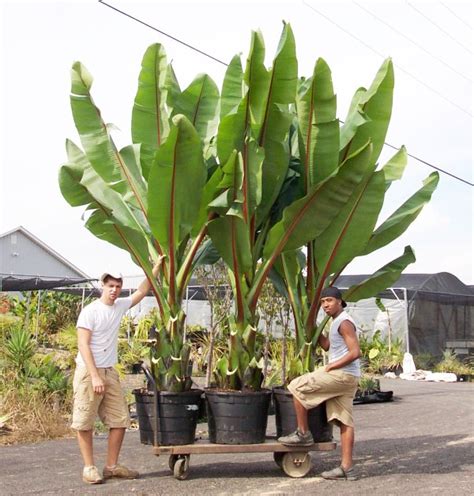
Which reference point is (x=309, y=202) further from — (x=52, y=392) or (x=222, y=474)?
(x=52, y=392)

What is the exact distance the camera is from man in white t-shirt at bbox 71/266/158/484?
20.5 ft

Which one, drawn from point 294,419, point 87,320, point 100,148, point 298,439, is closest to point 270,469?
point 294,419

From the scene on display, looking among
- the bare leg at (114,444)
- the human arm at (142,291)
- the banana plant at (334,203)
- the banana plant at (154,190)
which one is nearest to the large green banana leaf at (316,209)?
the banana plant at (334,203)

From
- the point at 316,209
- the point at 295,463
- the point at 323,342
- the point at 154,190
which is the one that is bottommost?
the point at 295,463

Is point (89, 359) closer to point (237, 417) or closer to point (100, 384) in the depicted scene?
point (100, 384)

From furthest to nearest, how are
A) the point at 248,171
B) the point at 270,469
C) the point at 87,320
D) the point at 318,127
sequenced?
the point at 270,469, the point at 318,127, the point at 248,171, the point at 87,320

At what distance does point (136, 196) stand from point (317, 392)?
2.50 meters

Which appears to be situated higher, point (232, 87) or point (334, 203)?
point (232, 87)

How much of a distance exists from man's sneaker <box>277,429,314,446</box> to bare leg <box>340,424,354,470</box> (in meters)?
0.31

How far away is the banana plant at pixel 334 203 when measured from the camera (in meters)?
6.73

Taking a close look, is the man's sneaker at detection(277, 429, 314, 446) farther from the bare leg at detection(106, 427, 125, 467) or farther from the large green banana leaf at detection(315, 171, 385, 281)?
the large green banana leaf at detection(315, 171, 385, 281)

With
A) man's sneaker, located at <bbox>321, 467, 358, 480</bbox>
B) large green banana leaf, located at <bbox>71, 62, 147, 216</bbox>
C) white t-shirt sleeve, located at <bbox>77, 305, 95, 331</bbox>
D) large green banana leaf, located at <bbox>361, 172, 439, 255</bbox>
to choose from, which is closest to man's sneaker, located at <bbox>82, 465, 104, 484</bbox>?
white t-shirt sleeve, located at <bbox>77, 305, 95, 331</bbox>

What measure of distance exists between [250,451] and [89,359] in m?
1.61

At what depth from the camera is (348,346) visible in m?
6.48
